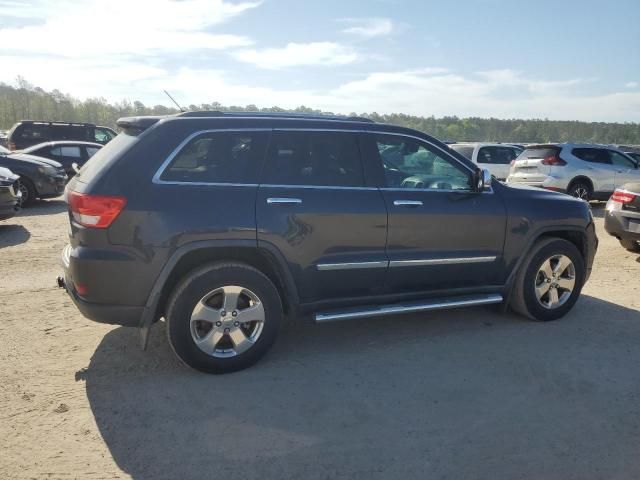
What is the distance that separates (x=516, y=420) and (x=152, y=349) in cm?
277

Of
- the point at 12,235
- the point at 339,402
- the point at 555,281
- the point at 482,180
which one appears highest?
the point at 482,180

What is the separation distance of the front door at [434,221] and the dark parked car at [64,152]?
12.3 meters

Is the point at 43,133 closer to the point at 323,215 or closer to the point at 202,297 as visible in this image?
the point at 202,297

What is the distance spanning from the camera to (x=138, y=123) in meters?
3.83

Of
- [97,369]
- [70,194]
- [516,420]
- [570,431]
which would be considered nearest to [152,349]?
[97,369]

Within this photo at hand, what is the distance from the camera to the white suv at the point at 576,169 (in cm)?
1312

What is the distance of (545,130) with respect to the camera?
195 feet

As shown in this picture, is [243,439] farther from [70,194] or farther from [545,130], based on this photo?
[545,130]

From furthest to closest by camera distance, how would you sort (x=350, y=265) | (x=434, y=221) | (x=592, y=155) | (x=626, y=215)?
(x=592, y=155) < (x=626, y=215) < (x=434, y=221) < (x=350, y=265)

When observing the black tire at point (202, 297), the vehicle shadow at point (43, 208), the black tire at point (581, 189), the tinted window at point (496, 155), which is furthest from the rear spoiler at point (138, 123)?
the tinted window at point (496, 155)

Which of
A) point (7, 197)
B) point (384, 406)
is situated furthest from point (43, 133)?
point (384, 406)

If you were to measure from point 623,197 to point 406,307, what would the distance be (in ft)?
16.0

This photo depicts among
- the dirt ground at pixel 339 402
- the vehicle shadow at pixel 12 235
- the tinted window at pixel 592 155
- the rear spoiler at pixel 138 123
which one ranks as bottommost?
the vehicle shadow at pixel 12 235

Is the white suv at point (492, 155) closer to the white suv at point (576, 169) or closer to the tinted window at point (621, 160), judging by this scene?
the white suv at point (576, 169)
